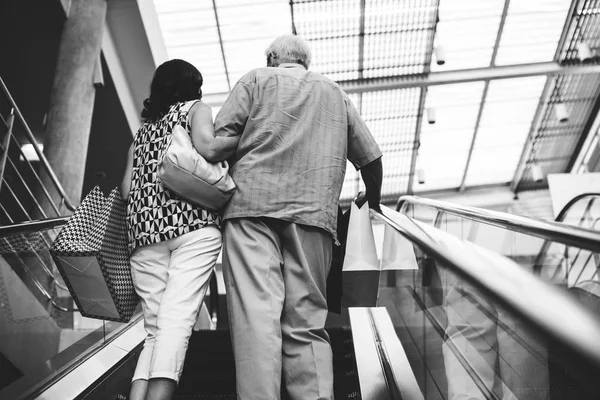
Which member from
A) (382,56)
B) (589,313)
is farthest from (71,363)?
(382,56)

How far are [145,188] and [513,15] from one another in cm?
1350

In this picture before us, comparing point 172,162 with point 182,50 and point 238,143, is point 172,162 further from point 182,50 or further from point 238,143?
→ point 182,50

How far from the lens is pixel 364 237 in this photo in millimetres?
3432

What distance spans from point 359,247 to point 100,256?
1407mm

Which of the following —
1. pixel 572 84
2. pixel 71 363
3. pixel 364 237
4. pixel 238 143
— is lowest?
pixel 572 84

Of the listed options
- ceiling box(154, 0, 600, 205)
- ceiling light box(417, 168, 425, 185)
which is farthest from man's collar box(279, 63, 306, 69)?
ceiling light box(417, 168, 425, 185)

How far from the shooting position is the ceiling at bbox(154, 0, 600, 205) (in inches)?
523

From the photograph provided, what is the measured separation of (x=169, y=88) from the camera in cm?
287

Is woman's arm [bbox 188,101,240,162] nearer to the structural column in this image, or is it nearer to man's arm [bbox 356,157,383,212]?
man's arm [bbox 356,157,383,212]

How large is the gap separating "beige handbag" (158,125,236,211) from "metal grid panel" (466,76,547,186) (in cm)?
1521

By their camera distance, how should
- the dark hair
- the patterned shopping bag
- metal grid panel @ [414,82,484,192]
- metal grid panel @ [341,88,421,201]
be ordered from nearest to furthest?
1. the patterned shopping bag
2. the dark hair
3. metal grid panel @ [341,88,421,201]
4. metal grid panel @ [414,82,484,192]

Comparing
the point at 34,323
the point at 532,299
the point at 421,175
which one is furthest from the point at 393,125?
the point at 532,299

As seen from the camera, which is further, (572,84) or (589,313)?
(572,84)

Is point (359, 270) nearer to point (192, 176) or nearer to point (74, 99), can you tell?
point (192, 176)
